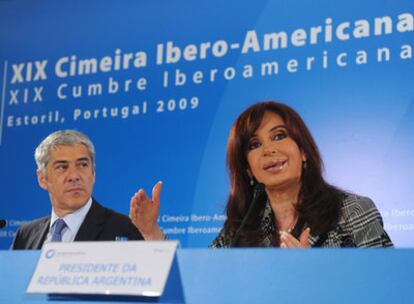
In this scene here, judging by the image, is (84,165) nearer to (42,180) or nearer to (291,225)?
(42,180)

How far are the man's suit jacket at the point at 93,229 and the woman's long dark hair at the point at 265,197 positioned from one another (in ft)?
1.87

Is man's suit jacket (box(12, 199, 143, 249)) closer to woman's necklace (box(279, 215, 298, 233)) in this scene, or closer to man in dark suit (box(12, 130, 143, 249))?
man in dark suit (box(12, 130, 143, 249))

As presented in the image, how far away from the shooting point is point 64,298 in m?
1.60

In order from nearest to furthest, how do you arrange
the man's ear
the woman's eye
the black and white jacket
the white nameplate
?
the white nameplate, the black and white jacket, the woman's eye, the man's ear

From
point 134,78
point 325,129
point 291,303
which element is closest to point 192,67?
point 134,78

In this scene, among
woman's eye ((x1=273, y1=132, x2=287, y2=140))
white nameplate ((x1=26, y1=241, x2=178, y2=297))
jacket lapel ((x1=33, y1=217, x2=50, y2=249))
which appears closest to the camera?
white nameplate ((x1=26, y1=241, x2=178, y2=297))

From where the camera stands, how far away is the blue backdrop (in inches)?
126

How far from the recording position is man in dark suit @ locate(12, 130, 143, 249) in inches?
151

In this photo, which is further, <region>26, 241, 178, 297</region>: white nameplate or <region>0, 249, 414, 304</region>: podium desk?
<region>26, 241, 178, 297</region>: white nameplate

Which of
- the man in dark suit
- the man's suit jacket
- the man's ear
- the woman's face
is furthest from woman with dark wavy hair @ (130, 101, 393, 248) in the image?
the man's ear

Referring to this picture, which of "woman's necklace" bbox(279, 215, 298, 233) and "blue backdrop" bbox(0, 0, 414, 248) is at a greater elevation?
"blue backdrop" bbox(0, 0, 414, 248)

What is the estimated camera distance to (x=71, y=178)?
391 centimetres

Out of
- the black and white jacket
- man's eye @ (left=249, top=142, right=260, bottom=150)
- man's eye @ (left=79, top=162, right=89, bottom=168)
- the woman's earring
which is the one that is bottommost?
the black and white jacket

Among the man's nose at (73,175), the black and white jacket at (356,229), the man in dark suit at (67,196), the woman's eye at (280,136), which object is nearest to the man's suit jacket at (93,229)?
the man in dark suit at (67,196)
